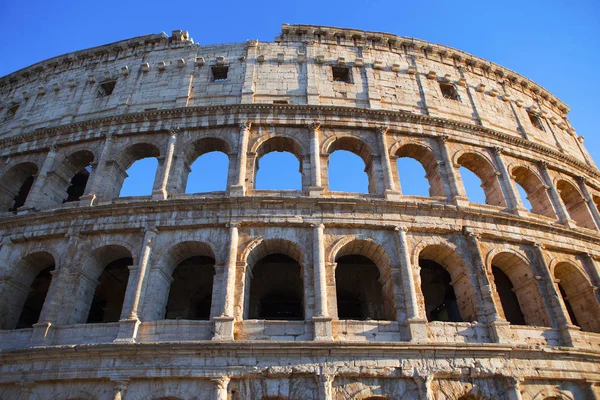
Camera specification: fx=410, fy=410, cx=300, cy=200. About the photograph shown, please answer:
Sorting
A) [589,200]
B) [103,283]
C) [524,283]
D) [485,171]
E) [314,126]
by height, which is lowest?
[524,283]

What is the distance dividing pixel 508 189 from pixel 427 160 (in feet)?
9.25

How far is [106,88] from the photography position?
1677 cm

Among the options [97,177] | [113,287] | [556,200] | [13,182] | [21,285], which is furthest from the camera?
[13,182]

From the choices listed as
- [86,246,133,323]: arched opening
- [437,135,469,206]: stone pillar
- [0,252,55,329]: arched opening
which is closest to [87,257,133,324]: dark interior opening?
[86,246,133,323]: arched opening

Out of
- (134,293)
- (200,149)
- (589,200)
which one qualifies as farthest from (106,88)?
(589,200)

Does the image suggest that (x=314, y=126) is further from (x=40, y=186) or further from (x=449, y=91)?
(x=40, y=186)

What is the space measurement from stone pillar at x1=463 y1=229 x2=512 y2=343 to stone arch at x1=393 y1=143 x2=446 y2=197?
6.99ft

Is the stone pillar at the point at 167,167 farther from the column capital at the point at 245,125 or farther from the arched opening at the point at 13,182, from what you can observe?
the arched opening at the point at 13,182

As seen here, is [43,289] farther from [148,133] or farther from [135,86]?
[135,86]

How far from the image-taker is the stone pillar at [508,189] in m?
13.3

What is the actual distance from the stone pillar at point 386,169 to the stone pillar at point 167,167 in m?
6.75

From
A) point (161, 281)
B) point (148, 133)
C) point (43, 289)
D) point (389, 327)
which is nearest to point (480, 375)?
point (389, 327)

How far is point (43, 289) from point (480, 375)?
13.9m

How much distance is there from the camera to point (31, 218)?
1233 cm
